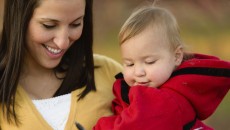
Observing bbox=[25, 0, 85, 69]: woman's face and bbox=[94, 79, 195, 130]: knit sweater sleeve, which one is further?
bbox=[25, 0, 85, 69]: woman's face

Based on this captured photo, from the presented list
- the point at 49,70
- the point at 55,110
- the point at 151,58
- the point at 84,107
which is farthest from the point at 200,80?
the point at 49,70

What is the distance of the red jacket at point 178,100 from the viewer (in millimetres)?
2822

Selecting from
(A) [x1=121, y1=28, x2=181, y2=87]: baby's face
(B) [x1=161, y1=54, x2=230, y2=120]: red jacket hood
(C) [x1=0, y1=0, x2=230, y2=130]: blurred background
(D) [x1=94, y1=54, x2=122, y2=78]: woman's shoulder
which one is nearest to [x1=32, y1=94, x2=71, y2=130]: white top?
(D) [x1=94, y1=54, x2=122, y2=78]: woman's shoulder

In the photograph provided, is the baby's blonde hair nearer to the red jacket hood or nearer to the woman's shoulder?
the red jacket hood

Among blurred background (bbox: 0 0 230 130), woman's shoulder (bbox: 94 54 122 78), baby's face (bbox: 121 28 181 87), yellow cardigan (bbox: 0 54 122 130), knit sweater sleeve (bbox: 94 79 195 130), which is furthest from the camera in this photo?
blurred background (bbox: 0 0 230 130)

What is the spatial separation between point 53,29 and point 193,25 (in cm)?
664

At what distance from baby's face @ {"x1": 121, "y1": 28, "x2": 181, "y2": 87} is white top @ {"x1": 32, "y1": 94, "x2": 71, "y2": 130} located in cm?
40

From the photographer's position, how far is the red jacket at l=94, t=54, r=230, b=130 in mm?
2822

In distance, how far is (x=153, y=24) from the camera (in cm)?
299

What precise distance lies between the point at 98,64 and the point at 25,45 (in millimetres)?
413

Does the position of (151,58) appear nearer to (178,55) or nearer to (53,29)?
(178,55)

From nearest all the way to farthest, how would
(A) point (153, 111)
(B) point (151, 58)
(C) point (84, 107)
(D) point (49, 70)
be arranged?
1. (A) point (153, 111)
2. (B) point (151, 58)
3. (C) point (84, 107)
4. (D) point (49, 70)

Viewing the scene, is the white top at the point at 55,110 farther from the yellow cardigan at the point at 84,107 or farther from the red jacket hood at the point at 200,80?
the red jacket hood at the point at 200,80

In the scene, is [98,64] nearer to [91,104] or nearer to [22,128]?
[91,104]
